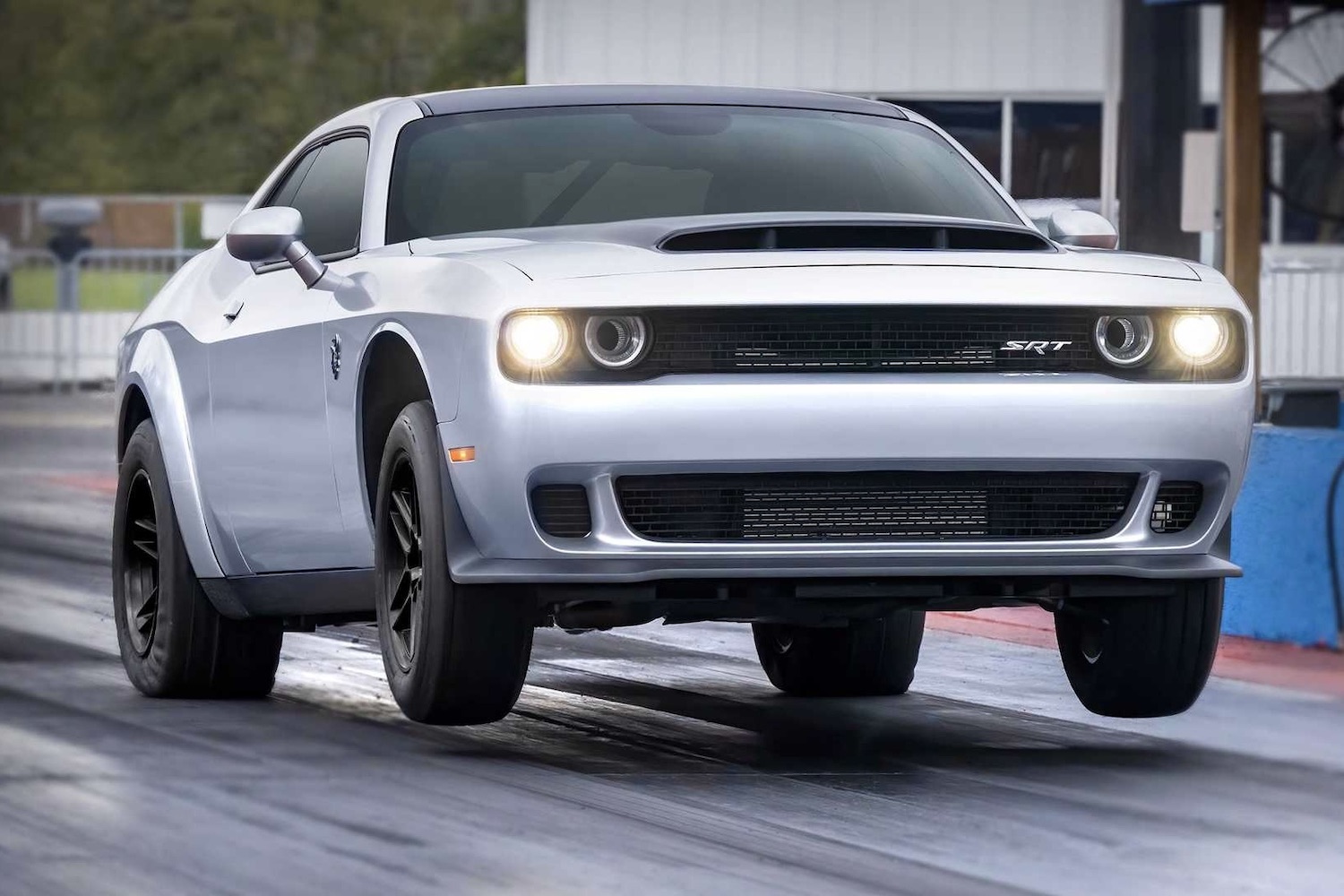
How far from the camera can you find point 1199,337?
24.3 ft

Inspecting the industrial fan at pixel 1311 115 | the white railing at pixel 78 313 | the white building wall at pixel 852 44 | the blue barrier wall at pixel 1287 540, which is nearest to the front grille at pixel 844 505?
the blue barrier wall at pixel 1287 540

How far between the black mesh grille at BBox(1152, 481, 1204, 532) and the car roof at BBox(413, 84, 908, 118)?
1877mm

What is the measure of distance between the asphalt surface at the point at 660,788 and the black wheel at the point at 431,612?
0.59ft

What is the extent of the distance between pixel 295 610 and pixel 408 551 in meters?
0.95

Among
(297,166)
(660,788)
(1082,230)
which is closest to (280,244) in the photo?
(297,166)

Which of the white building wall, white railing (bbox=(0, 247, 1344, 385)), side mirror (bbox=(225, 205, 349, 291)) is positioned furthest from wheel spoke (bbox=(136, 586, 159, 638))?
white railing (bbox=(0, 247, 1344, 385))

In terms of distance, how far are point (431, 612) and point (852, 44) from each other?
721 inches

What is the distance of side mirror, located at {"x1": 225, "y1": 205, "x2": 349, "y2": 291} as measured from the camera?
8023 millimetres

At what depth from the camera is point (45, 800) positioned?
7.02 metres

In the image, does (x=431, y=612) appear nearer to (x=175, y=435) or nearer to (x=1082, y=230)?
(x=175, y=435)

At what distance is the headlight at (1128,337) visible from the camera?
24.0 ft

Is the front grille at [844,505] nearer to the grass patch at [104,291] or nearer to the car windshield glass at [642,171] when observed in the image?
the car windshield glass at [642,171]

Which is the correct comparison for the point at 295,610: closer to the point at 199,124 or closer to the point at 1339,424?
the point at 1339,424

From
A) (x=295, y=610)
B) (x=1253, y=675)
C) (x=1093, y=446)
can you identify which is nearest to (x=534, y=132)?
(x=295, y=610)
